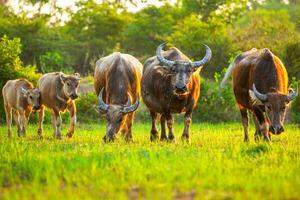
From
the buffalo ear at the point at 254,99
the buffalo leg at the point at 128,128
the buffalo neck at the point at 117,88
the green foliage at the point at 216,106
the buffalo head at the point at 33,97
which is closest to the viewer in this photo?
the buffalo ear at the point at 254,99

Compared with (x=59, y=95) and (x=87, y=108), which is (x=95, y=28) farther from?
(x=59, y=95)

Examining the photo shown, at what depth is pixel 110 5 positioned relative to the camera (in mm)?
37031

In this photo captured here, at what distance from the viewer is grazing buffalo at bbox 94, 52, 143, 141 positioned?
484 inches

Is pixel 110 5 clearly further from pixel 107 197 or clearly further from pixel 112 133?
pixel 107 197

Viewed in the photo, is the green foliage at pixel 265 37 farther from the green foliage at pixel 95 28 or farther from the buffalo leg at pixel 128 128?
the buffalo leg at pixel 128 128

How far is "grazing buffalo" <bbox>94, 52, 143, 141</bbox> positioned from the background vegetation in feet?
20.6

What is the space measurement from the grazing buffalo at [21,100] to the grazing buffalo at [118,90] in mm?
1729

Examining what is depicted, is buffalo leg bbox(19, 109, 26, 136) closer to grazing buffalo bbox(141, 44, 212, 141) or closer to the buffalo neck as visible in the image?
the buffalo neck

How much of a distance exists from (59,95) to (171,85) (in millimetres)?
3370

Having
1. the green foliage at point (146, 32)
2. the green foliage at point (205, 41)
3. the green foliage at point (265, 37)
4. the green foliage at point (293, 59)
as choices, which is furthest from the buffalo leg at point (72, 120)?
the green foliage at point (146, 32)

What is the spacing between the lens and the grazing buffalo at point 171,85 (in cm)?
1207

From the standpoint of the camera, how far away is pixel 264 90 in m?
11.7

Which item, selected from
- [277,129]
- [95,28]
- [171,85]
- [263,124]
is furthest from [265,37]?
[277,129]

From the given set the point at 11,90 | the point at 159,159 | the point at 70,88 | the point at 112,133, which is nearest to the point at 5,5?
the point at 11,90
